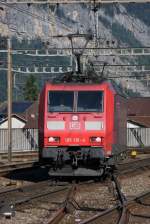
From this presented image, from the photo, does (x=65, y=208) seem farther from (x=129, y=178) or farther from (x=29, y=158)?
(x=29, y=158)

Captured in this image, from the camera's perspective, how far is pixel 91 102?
20.0m

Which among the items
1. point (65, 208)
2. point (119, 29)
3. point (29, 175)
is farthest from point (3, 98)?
point (65, 208)

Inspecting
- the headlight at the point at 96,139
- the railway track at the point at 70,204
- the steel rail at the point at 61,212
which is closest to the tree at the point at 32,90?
the headlight at the point at 96,139

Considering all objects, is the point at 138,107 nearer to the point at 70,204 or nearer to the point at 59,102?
the point at 59,102

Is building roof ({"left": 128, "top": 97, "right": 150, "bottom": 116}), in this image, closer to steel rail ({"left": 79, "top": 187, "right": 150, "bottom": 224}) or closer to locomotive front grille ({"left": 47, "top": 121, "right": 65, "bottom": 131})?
locomotive front grille ({"left": 47, "top": 121, "right": 65, "bottom": 131})

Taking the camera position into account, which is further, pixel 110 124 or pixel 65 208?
pixel 110 124

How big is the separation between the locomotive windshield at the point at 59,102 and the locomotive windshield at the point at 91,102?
26cm

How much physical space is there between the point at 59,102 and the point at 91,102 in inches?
36.0

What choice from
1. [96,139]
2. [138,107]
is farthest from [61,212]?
[138,107]

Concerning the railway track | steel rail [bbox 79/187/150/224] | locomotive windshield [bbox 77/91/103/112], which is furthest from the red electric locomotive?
steel rail [bbox 79/187/150/224]

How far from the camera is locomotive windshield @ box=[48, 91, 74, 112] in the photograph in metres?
19.9

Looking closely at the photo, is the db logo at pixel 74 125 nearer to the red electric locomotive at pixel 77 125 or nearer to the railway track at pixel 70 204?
the red electric locomotive at pixel 77 125

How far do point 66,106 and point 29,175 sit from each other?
4969mm

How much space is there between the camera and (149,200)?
15.9 metres
